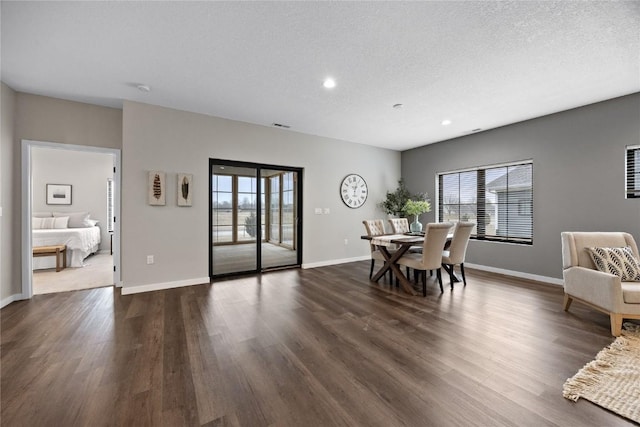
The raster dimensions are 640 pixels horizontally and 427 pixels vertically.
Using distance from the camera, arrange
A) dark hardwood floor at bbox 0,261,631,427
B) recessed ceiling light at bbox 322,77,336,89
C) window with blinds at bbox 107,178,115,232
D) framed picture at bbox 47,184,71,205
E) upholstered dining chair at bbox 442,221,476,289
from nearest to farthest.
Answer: dark hardwood floor at bbox 0,261,631,427 → recessed ceiling light at bbox 322,77,336,89 → upholstered dining chair at bbox 442,221,476,289 → framed picture at bbox 47,184,71,205 → window with blinds at bbox 107,178,115,232

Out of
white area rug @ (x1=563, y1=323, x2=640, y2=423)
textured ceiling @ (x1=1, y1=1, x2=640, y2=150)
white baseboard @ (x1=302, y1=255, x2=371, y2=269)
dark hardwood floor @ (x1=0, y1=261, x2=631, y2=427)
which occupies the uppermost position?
textured ceiling @ (x1=1, y1=1, x2=640, y2=150)

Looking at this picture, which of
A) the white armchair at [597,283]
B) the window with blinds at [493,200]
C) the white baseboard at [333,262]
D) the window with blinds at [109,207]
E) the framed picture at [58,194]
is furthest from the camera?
the window with blinds at [109,207]

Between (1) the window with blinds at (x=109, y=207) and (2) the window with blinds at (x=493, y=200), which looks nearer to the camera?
(2) the window with blinds at (x=493, y=200)

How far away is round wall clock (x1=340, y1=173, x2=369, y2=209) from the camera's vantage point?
567 centimetres

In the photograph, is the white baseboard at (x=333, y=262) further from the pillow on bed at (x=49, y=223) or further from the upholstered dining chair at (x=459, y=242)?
the pillow on bed at (x=49, y=223)

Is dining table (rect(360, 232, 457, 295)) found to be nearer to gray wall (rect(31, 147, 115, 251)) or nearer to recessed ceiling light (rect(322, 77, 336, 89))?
recessed ceiling light (rect(322, 77, 336, 89))

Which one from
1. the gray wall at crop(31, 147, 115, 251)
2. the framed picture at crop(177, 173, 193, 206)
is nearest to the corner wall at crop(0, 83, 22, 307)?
the framed picture at crop(177, 173, 193, 206)

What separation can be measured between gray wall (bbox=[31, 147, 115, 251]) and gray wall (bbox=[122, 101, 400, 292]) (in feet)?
12.8

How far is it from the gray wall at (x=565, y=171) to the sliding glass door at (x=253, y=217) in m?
3.73

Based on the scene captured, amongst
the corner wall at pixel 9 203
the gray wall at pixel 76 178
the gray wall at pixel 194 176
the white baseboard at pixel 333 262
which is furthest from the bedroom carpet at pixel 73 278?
the white baseboard at pixel 333 262

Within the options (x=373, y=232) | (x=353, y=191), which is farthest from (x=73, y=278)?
(x=353, y=191)

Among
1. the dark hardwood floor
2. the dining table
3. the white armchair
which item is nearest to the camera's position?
the dark hardwood floor

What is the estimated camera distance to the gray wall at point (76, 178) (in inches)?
244

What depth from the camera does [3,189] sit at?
10.1 feet
